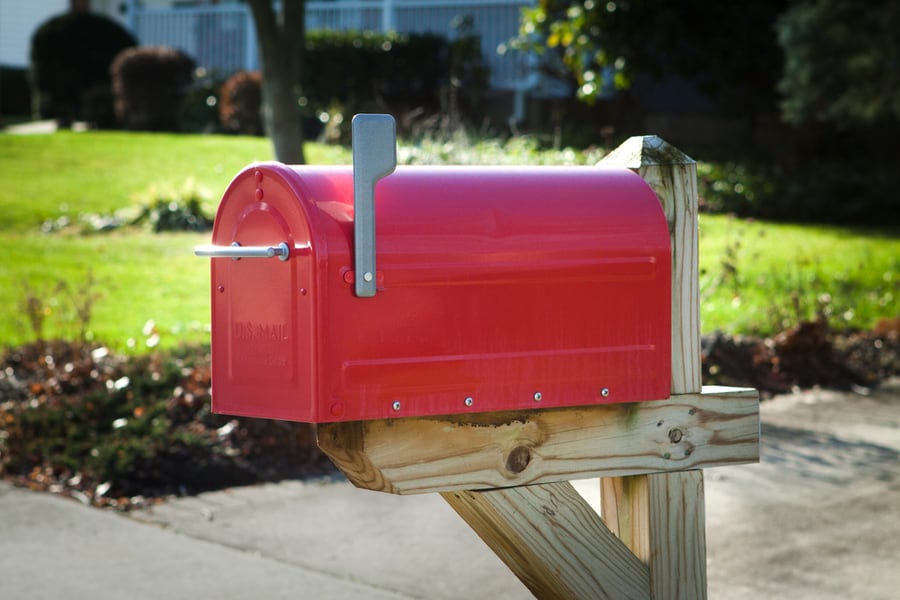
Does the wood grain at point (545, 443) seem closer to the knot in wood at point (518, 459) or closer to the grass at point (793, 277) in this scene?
the knot in wood at point (518, 459)

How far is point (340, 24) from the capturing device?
63.7ft

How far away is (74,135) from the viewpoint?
653 inches

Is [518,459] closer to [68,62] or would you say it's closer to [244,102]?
[244,102]

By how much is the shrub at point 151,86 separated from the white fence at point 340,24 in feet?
2.45

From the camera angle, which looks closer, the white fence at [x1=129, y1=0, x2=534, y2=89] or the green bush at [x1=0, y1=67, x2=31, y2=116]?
the white fence at [x1=129, y1=0, x2=534, y2=89]

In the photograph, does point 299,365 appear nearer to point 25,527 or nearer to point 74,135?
point 25,527

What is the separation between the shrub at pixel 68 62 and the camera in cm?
1967

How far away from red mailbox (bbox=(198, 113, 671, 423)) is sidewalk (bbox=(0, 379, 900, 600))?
1.64m

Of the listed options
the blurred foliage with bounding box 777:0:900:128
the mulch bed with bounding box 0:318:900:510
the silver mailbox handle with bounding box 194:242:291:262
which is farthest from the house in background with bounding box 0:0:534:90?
the silver mailbox handle with bounding box 194:242:291:262

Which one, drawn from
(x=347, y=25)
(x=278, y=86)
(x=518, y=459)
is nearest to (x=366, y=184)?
(x=518, y=459)

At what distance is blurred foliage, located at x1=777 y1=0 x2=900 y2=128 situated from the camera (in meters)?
11.3

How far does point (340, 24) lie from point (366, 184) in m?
18.1

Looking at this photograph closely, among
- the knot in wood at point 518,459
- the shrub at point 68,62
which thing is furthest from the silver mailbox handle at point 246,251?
the shrub at point 68,62

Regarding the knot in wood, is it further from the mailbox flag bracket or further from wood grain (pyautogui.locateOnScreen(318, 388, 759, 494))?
the mailbox flag bracket
